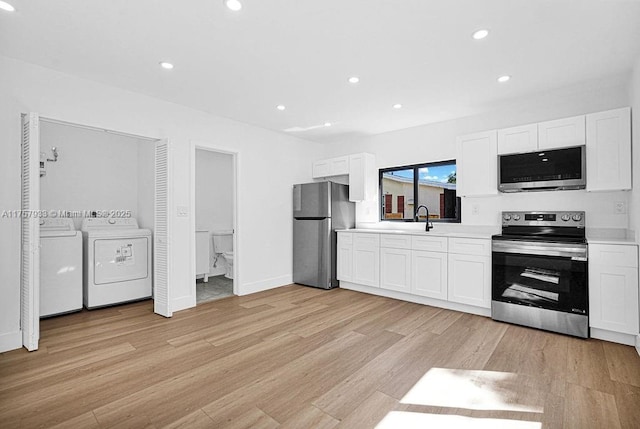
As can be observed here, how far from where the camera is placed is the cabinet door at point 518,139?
343cm

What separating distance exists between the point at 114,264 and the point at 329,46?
363 centimetres

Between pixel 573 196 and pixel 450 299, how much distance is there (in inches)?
67.8

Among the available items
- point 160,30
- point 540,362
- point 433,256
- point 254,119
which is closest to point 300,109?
point 254,119

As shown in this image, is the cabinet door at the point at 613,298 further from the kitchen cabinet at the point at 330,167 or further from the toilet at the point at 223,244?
the toilet at the point at 223,244

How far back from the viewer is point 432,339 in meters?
2.93

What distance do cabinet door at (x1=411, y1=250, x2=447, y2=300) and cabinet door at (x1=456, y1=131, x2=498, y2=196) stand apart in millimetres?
884

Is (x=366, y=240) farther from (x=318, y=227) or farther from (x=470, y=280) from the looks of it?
(x=470, y=280)

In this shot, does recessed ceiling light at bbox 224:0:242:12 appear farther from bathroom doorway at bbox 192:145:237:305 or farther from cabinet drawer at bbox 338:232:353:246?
bathroom doorway at bbox 192:145:237:305

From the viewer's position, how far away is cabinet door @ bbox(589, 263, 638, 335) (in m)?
2.68

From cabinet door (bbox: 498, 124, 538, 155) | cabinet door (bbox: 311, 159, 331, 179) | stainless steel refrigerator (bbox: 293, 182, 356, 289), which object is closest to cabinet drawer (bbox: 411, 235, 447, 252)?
cabinet door (bbox: 498, 124, 538, 155)

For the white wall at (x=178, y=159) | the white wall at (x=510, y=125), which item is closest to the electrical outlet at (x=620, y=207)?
the white wall at (x=510, y=125)

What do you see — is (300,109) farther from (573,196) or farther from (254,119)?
(573,196)

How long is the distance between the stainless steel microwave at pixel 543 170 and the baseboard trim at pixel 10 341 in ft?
16.2

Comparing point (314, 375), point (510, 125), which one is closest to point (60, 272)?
point (314, 375)
